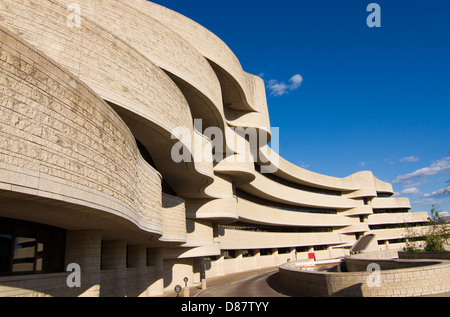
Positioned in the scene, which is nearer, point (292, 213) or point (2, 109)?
point (2, 109)

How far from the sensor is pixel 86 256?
414 inches

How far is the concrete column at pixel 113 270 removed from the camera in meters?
13.7

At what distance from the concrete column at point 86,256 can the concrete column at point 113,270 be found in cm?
303

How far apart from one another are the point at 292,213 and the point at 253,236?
39.3 feet

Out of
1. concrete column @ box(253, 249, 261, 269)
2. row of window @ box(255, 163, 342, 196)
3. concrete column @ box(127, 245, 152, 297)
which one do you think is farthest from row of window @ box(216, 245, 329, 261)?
concrete column @ box(127, 245, 152, 297)

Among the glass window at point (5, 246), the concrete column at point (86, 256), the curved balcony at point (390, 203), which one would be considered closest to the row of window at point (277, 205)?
the curved balcony at point (390, 203)

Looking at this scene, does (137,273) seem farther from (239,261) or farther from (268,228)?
(268,228)

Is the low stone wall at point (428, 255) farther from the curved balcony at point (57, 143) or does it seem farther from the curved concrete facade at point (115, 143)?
the curved balcony at point (57, 143)

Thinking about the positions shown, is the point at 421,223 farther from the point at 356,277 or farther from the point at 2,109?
the point at 2,109

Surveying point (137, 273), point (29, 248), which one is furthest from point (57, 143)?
point (137, 273)

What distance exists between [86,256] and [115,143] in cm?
412

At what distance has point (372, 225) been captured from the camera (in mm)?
63031

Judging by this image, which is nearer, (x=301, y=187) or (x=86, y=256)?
(x=86, y=256)
